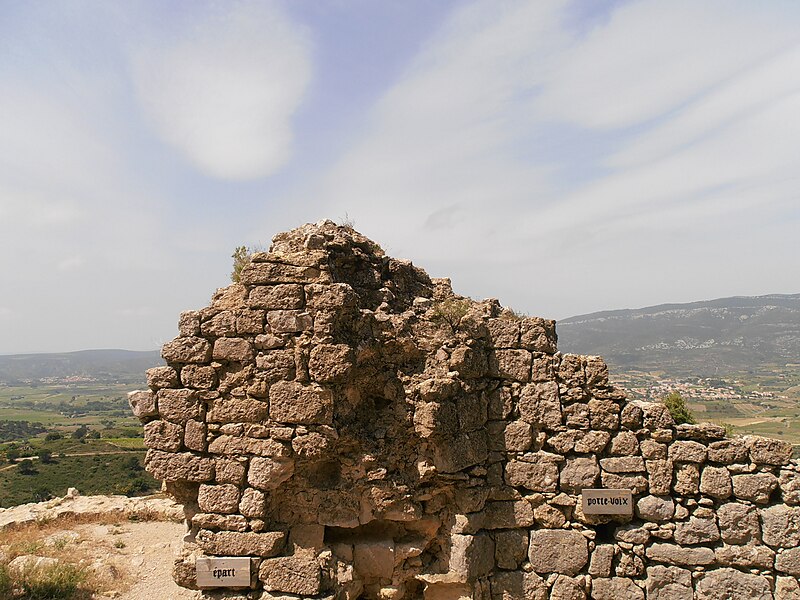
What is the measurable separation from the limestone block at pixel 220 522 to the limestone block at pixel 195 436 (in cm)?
68

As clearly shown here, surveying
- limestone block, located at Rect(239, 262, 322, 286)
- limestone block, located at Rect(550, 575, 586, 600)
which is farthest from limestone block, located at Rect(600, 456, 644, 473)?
limestone block, located at Rect(239, 262, 322, 286)

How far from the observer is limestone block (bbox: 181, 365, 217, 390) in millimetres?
5922

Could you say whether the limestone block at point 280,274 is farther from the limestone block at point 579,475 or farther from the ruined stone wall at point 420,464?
the limestone block at point 579,475

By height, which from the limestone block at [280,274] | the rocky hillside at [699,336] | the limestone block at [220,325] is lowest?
the rocky hillside at [699,336]

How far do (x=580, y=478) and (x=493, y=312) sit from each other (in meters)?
2.18

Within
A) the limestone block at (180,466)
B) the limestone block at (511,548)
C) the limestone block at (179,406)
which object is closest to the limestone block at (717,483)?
the limestone block at (511,548)

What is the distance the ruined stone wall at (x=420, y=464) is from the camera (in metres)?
5.78

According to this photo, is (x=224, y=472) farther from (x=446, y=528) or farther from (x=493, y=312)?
(x=493, y=312)

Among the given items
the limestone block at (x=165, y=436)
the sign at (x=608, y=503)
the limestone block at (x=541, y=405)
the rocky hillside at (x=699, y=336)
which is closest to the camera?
the limestone block at (x=165, y=436)

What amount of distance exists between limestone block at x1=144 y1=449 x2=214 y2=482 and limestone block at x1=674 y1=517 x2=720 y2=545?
5.08 metres

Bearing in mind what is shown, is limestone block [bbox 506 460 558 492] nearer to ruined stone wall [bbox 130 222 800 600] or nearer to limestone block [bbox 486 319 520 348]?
ruined stone wall [bbox 130 222 800 600]

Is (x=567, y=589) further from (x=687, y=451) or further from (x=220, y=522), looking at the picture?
(x=220, y=522)

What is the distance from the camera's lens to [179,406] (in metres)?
5.92

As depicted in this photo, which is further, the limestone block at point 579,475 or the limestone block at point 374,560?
the limestone block at point 579,475
